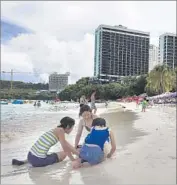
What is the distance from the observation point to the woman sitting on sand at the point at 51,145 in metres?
4.40

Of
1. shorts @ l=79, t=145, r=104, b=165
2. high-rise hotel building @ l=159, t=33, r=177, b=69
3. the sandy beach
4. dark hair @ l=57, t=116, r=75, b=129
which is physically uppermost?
high-rise hotel building @ l=159, t=33, r=177, b=69

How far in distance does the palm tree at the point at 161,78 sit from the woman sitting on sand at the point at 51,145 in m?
53.6

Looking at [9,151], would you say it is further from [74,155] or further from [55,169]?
[55,169]

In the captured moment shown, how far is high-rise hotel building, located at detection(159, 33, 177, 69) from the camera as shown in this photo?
8656cm

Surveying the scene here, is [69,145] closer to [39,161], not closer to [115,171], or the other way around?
[39,161]

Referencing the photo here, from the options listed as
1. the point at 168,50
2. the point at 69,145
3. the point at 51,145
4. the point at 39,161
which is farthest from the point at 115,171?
the point at 168,50

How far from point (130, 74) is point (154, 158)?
59.8 metres

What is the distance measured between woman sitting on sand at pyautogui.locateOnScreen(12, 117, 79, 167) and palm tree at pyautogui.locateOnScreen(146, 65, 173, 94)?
176 feet

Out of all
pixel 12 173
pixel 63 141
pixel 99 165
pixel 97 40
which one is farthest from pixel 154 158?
pixel 97 40

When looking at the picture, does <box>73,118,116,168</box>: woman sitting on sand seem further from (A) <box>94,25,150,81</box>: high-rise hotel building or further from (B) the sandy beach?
(A) <box>94,25,150,81</box>: high-rise hotel building

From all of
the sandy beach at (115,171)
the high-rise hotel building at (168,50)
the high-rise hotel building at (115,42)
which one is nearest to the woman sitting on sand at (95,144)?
the sandy beach at (115,171)

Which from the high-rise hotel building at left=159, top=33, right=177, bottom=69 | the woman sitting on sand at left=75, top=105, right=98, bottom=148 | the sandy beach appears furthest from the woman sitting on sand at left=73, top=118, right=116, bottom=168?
the high-rise hotel building at left=159, top=33, right=177, bottom=69

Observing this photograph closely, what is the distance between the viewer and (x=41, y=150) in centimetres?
454

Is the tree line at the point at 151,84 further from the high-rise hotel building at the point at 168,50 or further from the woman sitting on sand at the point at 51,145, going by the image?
the woman sitting on sand at the point at 51,145
